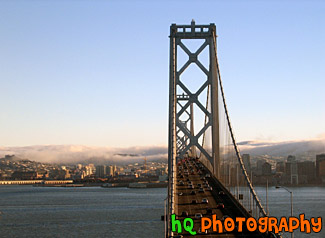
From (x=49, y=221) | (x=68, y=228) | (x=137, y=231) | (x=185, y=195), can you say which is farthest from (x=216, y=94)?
(x=49, y=221)

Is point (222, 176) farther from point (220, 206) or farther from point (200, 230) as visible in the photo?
point (200, 230)

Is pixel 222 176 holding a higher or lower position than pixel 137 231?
higher

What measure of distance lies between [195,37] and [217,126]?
30.9 ft

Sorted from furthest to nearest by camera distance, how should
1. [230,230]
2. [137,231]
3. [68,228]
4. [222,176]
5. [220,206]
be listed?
1. [68,228]
2. [137,231]
3. [222,176]
4. [220,206]
5. [230,230]

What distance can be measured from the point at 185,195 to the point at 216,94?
11.6 metres

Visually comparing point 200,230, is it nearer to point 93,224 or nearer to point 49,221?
point 93,224

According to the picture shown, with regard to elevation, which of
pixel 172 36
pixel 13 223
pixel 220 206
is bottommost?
pixel 13 223

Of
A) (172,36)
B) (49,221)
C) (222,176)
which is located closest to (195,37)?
(172,36)

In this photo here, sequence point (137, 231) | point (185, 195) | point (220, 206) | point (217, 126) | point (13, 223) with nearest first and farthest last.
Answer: point (220, 206) → point (185, 195) → point (217, 126) → point (137, 231) → point (13, 223)

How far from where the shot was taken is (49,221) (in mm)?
91062

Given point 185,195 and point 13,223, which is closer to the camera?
point 185,195

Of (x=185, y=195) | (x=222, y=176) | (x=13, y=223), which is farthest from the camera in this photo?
(x=13, y=223)

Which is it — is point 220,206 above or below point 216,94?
below

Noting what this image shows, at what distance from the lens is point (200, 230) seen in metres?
37.1
